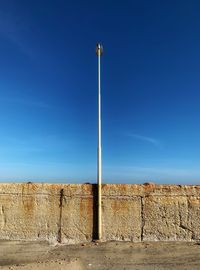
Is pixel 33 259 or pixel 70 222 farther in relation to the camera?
pixel 70 222

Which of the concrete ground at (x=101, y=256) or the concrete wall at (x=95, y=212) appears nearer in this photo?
Result: the concrete ground at (x=101, y=256)

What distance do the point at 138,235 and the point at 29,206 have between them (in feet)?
9.08

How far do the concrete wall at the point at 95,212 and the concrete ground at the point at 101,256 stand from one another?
0.24m

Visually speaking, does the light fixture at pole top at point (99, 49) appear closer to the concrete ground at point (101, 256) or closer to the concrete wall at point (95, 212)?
the concrete wall at point (95, 212)

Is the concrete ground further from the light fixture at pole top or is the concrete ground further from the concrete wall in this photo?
the light fixture at pole top

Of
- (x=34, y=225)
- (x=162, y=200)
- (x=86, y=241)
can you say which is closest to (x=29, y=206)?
(x=34, y=225)

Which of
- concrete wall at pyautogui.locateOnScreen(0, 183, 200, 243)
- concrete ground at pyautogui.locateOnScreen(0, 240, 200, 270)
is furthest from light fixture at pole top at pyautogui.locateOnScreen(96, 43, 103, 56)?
concrete ground at pyautogui.locateOnScreen(0, 240, 200, 270)

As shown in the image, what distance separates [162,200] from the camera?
26.2 feet

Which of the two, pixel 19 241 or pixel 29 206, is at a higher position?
pixel 29 206

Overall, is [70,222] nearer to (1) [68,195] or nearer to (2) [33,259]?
(1) [68,195]

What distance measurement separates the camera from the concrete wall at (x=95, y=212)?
7914 mm

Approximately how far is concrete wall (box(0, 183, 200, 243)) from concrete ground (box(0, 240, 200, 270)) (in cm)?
24

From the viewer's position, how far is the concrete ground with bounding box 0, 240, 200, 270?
6676mm

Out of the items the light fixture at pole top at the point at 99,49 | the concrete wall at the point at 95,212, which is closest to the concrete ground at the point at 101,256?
the concrete wall at the point at 95,212
